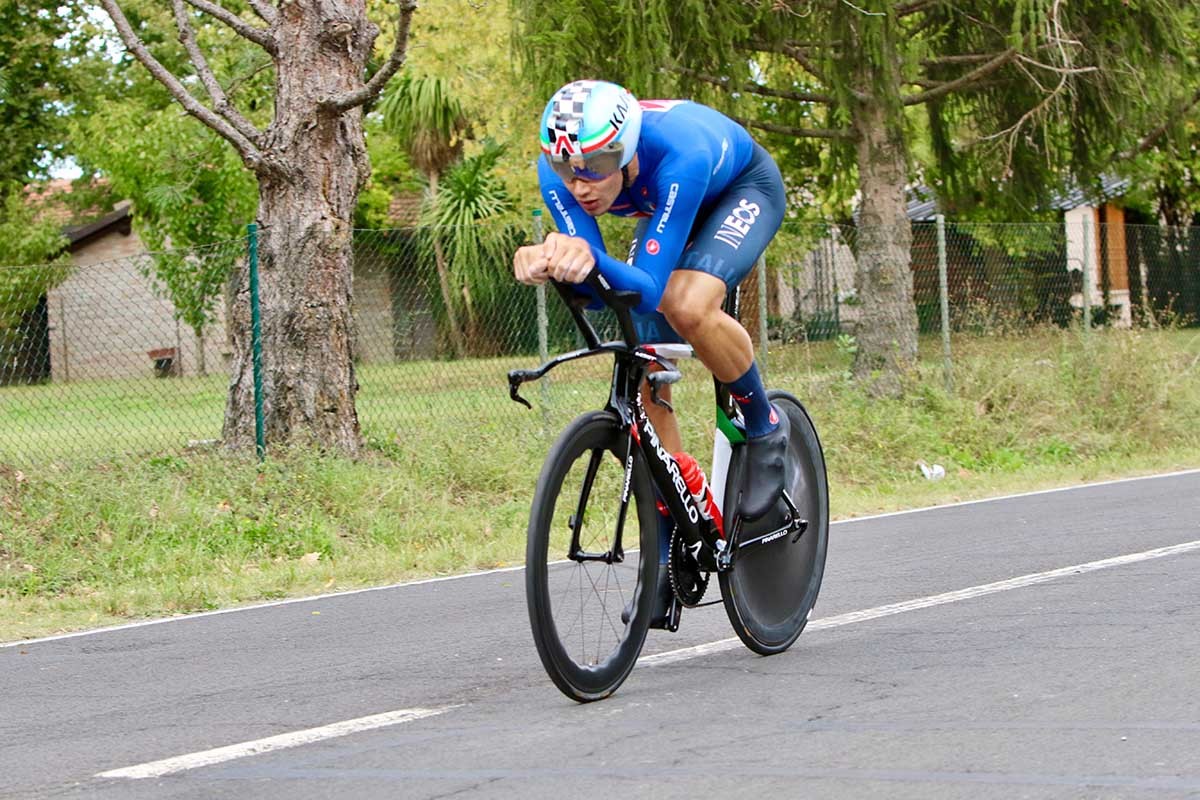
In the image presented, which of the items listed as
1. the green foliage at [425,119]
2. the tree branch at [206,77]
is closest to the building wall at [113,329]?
the tree branch at [206,77]

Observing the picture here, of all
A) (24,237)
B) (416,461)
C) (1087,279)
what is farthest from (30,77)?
(416,461)

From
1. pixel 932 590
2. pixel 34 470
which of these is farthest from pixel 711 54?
pixel 932 590

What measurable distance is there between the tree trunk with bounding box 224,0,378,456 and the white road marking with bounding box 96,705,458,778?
21.4ft

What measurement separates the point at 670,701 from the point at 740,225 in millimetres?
1549

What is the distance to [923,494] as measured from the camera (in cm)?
1245

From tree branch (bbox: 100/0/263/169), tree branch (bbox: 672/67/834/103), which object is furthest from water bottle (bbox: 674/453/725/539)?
tree branch (bbox: 672/67/834/103)

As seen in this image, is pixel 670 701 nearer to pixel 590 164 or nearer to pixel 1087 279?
pixel 590 164

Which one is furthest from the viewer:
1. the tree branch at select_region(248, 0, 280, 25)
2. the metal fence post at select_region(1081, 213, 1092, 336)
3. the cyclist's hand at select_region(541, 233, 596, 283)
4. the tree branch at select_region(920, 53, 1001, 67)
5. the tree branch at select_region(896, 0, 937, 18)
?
the metal fence post at select_region(1081, 213, 1092, 336)

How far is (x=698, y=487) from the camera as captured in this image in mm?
5445

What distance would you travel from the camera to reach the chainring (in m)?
5.37

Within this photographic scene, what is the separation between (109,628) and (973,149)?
1355 cm

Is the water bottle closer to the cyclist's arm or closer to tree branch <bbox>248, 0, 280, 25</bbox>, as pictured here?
the cyclist's arm

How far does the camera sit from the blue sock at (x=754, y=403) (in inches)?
219

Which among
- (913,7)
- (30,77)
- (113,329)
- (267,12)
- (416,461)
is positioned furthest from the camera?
(30,77)
